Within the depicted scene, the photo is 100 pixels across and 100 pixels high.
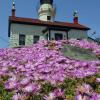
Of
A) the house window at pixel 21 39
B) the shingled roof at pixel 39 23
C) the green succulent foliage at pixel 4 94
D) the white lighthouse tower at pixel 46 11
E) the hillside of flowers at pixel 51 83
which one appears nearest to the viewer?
the hillside of flowers at pixel 51 83

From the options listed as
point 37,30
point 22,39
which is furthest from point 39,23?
point 22,39

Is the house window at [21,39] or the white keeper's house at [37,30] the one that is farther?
the house window at [21,39]

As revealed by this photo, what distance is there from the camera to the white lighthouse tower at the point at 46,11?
5741 cm

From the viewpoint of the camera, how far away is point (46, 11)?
191ft

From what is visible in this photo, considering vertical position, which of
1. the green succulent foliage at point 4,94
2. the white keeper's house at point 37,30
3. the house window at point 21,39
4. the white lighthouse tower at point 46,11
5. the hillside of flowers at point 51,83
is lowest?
the green succulent foliage at point 4,94

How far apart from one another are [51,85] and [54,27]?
4759cm

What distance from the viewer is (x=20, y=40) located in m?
51.5

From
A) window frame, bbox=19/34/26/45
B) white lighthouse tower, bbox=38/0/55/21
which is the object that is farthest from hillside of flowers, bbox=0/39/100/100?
white lighthouse tower, bbox=38/0/55/21

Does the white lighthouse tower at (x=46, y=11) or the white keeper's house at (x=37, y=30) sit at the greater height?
the white lighthouse tower at (x=46, y=11)

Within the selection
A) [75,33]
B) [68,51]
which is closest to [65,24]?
[75,33]

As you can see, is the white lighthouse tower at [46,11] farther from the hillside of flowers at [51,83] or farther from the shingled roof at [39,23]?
the hillside of flowers at [51,83]

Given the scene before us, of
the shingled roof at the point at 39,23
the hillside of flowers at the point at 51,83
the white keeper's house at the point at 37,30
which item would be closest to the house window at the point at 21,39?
the white keeper's house at the point at 37,30

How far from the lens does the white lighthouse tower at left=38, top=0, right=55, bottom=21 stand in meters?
57.4

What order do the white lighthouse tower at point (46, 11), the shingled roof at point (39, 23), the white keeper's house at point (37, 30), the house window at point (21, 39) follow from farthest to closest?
the white lighthouse tower at point (46, 11) < the shingled roof at point (39, 23) < the house window at point (21, 39) < the white keeper's house at point (37, 30)
